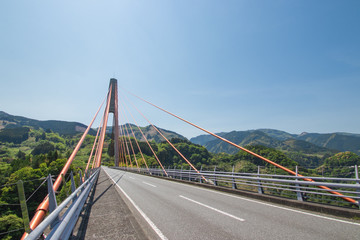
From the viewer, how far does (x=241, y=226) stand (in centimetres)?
501

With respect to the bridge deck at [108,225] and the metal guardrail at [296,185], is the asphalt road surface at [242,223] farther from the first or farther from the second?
the metal guardrail at [296,185]

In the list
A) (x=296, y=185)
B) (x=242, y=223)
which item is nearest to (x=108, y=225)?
(x=242, y=223)

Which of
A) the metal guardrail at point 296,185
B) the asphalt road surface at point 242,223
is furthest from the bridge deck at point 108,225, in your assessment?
the metal guardrail at point 296,185

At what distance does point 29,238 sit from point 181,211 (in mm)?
5390

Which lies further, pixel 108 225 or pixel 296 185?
pixel 296 185

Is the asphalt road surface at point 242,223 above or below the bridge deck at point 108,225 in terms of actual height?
above

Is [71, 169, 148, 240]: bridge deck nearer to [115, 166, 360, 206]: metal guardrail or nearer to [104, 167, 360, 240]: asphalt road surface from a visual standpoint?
[104, 167, 360, 240]: asphalt road surface

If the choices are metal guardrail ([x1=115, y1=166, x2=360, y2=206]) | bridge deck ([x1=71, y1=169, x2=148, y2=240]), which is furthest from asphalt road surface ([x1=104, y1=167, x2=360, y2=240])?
metal guardrail ([x1=115, y1=166, x2=360, y2=206])

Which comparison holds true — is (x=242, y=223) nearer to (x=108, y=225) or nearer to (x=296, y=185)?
(x=108, y=225)

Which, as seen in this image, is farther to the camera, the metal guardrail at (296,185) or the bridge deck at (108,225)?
the metal guardrail at (296,185)

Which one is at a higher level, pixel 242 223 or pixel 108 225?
pixel 242 223

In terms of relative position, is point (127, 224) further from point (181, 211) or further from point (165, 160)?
point (165, 160)

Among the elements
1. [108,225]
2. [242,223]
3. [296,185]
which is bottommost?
[108,225]

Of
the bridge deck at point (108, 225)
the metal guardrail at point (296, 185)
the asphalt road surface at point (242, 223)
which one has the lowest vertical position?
the bridge deck at point (108, 225)
